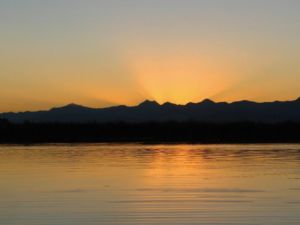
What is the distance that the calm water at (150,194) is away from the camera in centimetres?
1411

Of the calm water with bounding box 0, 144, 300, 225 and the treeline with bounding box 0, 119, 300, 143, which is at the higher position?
the treeline with bounding box 0, 119, 300, 143

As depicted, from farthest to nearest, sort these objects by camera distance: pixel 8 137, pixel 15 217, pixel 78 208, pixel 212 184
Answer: pixel 8 137 → pixel 212 184 → pixel 78 208 → pixel 15 217

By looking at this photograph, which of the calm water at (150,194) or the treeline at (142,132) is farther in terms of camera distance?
the treeline at (142,132)

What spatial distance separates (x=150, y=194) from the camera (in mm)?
17969

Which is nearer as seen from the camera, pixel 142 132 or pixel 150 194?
pixel 150 194

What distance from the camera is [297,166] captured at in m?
26.4

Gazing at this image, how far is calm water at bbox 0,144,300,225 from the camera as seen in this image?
14109 millimetres

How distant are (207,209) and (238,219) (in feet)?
4.82

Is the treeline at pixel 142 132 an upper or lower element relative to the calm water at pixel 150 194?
upper

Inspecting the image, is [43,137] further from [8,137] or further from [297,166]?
[297,166]

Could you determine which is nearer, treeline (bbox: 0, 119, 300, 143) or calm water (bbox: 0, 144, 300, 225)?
calm water (bbox: 0, 144, 300, 225)

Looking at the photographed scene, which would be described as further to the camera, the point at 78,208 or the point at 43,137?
the point at 43,137

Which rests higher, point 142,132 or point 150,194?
point 142,132

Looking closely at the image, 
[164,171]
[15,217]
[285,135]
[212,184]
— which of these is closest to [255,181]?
[212,184]
